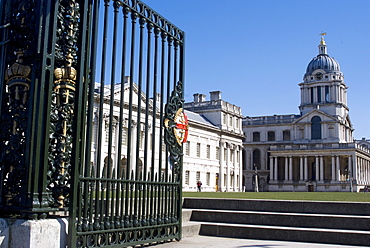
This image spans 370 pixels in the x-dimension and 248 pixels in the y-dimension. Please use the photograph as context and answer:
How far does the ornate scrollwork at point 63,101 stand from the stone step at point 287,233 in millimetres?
3837

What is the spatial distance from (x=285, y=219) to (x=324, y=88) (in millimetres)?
81951

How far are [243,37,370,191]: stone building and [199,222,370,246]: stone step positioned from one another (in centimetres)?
6879

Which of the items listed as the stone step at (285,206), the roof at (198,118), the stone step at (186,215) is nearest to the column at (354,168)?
the roof at (198,118)

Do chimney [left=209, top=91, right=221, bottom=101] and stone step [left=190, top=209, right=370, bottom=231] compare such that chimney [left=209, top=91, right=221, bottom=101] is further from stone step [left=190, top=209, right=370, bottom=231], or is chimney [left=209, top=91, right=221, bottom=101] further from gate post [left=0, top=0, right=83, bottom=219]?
gate post [left=0, top=0, right=83, bottom=219]

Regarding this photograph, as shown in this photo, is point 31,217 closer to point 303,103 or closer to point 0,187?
point 0,187

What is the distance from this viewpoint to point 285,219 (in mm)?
8953

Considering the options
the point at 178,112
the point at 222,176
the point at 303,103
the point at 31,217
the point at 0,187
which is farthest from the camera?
the point at 303,103

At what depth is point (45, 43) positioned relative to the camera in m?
5.46

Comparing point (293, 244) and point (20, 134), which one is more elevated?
point (20, 134)

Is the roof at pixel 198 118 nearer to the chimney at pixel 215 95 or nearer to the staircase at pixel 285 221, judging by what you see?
the chimney at pixel 215 95

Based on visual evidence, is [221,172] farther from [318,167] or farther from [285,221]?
[285,221]

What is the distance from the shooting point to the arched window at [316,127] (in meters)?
84.8

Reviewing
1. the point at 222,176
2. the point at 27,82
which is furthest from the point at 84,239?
the point at 222,176

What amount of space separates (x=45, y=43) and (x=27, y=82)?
550mm
